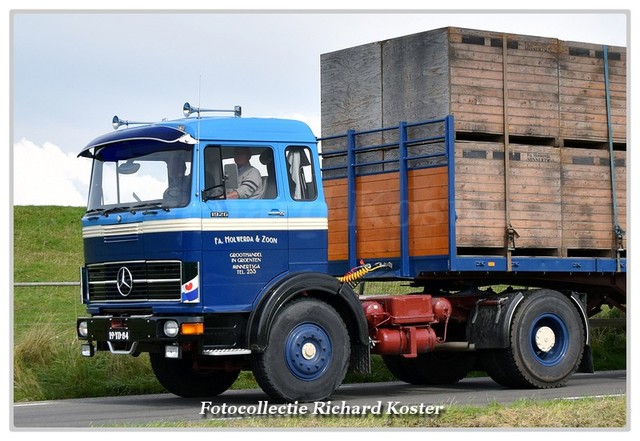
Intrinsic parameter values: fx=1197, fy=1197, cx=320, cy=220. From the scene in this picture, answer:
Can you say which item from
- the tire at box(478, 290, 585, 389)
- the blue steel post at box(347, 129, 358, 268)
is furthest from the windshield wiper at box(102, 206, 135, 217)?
the tire at box(478, 290, 585, 389)

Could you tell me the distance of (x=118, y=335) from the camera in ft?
43.3

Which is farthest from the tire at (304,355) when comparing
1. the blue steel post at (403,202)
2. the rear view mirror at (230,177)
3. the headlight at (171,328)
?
the blue steel post at (403,202)

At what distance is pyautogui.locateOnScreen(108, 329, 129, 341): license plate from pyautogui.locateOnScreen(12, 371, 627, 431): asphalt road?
0.80 meters

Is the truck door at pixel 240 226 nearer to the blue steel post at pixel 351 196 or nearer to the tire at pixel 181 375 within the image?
the tire at pixel 181 375

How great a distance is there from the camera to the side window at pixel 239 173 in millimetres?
13023

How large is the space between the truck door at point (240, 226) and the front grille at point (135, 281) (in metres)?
0.36

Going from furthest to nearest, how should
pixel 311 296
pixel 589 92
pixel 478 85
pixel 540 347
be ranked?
pixel 589 92
pixel 540 347
pixel 478 85
pixel 311 296

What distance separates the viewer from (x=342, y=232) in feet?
52.2

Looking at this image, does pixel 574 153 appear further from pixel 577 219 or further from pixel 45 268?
pixel 45 268

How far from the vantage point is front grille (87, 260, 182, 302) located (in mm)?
12906

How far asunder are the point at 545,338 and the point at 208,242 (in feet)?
16.3

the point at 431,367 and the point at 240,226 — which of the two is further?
the point at 431,367

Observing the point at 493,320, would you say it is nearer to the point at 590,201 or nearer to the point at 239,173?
the point at 590,201

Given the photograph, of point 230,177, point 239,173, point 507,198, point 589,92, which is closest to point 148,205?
point 230,177
